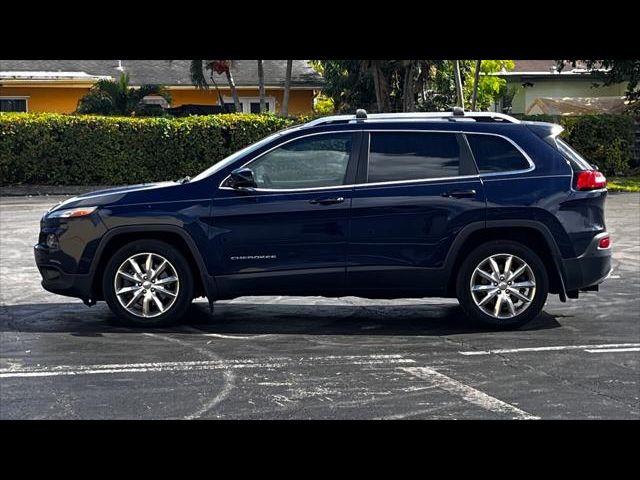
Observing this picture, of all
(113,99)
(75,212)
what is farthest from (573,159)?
(113,99)

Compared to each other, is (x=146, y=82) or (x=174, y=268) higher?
(x=146, y=82)

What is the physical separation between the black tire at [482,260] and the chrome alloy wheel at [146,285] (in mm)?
2570

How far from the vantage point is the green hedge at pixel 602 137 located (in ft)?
90.9

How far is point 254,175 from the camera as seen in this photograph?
877cm

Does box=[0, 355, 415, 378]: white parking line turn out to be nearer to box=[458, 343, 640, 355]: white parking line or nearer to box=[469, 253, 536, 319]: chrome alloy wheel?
box=[458, 343, 640, 355]: white parking line

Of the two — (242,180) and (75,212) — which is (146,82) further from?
(242,180)

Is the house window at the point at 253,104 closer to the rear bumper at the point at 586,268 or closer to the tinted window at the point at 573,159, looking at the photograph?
the tinted window at the point at 573,159

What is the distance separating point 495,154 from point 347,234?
1563 mm

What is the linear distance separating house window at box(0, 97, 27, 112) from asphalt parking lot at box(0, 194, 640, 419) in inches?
1035

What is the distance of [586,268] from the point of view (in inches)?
343

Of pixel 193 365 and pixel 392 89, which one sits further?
pixel 392 89

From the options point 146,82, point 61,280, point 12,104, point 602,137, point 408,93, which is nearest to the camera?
point 61,280

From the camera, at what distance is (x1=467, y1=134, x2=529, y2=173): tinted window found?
348 inches

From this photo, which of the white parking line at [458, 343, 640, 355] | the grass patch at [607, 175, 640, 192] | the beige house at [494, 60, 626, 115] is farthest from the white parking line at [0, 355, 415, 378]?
the beige house at [494, 60, 626, 115]
